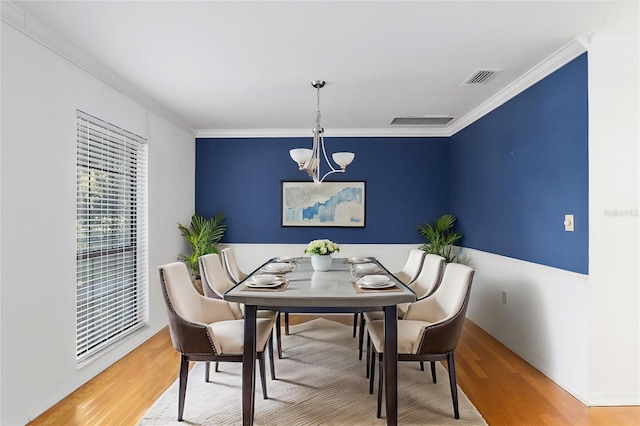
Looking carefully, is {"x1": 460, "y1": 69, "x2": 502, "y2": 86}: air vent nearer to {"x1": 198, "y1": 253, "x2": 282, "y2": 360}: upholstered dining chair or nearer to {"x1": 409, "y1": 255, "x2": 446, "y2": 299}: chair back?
{"x1": 409, "y1": 255, "x2": 446, "y2": 299}: chair back

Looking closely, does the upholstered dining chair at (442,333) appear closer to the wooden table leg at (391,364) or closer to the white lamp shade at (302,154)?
the wooden table leg at (391,364)

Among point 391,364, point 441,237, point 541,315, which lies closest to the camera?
point 391,364

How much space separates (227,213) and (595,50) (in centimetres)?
469

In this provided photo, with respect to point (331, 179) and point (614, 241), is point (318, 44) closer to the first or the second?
point (614, 241)

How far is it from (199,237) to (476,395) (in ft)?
12.4

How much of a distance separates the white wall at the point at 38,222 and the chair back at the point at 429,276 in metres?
2.74

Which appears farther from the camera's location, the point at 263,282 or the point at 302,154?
the point at 302,154

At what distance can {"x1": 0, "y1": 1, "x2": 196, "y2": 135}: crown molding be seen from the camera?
238cm

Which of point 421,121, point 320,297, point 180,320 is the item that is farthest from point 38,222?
point 421,121

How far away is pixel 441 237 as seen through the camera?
216 inches

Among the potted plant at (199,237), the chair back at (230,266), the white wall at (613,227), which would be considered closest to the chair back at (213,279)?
the chair back at (230,266)

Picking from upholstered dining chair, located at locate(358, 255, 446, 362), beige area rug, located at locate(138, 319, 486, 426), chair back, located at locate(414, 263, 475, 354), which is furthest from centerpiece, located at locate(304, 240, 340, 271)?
chair back, located at locate(414, 263, 475, 354)

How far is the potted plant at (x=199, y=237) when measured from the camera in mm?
5160

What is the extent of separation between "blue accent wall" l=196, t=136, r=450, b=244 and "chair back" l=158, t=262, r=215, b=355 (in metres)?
3.16
